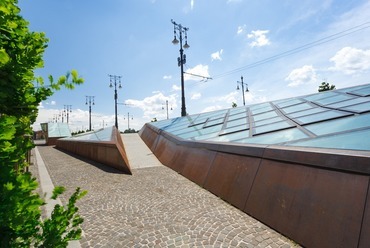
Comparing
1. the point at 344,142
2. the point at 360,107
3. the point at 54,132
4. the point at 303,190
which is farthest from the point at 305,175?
the point at 54,132

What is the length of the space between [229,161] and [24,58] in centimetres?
632

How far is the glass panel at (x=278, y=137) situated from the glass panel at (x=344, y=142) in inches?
25.1

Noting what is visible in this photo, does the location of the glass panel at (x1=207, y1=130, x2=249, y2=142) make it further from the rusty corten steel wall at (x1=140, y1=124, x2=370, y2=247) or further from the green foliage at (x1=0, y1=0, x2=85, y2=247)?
the green foliage at (x1=0, y1=0, x2=85, y2=247)

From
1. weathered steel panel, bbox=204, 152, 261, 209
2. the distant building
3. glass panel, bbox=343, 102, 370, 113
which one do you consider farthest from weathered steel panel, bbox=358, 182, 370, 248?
the distant building

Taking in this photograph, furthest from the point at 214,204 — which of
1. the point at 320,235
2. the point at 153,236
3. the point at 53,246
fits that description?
the point at 53,246

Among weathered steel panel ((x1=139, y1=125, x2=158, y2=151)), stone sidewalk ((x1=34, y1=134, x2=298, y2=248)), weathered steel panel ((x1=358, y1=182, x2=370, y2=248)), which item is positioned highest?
weathered steel panel ((x1=139, y1=125, x2=158, y2=151))

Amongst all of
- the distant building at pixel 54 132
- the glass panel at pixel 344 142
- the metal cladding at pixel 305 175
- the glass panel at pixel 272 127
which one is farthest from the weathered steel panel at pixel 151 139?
the distant building at pixel 54 132

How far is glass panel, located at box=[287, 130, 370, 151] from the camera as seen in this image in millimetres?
4614

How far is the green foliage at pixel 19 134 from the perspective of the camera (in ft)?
5.71

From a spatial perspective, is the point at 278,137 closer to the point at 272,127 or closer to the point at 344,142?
the point at 272,127

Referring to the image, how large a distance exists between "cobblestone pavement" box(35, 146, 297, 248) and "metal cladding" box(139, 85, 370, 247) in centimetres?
44

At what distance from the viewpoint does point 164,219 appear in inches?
216

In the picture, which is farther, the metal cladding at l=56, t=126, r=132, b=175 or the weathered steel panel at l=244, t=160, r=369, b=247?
the metal cladding at l=56, t=126, r=132, b=175

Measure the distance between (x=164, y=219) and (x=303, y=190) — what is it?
3274 mm
